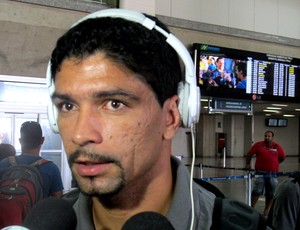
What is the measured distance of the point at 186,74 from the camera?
1323mm

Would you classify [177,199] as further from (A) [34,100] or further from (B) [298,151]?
(B) [298,151]

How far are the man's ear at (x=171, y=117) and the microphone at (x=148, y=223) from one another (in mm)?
313

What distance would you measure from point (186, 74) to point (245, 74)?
6.95 metres

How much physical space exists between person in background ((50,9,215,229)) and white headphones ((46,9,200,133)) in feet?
0.05

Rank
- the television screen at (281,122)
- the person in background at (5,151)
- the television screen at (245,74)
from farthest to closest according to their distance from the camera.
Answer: the television screen at (281,122), the television screen at (245,74), the person in background at (5,151)

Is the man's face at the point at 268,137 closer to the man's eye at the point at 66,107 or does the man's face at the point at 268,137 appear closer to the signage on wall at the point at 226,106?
the signage on wall at the point at 226,106

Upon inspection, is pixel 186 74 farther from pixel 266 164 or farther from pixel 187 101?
pixel 266 164

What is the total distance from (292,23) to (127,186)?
9.88m

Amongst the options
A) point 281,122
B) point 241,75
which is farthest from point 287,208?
point 281,122

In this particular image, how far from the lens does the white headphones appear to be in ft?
4.01

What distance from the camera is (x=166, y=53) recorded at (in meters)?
1.23

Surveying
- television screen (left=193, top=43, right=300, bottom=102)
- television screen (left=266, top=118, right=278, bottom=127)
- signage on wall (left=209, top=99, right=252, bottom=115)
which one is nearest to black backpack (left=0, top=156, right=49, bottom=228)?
television screen (left=193, top=43, right=300, bottom=102)

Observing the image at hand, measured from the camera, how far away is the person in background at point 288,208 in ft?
10.6

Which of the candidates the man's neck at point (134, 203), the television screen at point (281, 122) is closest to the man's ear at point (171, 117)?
the man's neck at point (134, 203)
